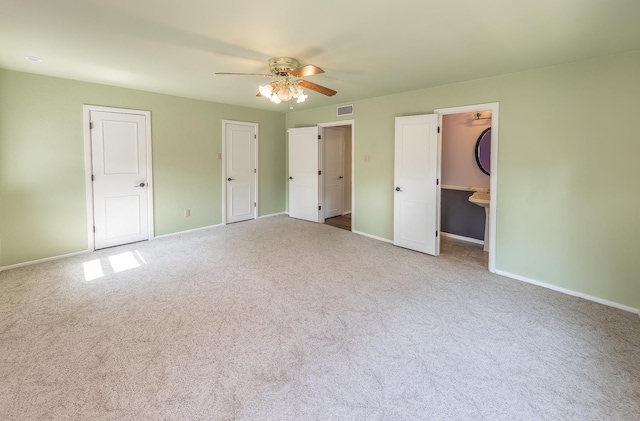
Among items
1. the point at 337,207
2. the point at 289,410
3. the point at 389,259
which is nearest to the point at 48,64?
the point at 289,410

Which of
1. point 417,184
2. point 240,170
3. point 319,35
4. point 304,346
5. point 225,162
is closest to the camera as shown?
point 304,346

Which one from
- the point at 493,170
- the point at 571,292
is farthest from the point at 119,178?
the point at 571,292

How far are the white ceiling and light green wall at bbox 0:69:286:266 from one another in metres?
0.42

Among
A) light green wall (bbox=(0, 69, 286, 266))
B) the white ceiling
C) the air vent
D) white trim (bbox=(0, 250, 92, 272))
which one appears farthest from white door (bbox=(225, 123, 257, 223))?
white trim (bbox=(0, 250, 92, 272))

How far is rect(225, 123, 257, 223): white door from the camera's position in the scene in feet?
20.0

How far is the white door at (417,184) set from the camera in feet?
14.4

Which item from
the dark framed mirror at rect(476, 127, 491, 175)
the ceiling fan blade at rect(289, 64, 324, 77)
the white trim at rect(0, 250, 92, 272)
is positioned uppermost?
the ceiling fan blade at rect(289, 64, 324, 77)

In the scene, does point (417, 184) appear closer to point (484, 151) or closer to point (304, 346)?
point (484, 151)

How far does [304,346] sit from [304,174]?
4.70 m

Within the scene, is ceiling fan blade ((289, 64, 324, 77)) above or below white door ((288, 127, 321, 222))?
above

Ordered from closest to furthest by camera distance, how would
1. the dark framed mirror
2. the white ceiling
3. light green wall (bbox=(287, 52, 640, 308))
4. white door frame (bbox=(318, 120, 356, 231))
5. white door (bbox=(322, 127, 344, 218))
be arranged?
the white ceiling
light green wall (bbox=(287, 52, 640, 308))
the dark framed mirror
white door frame (bbox=(318, 120, 356, 231))
white door (bbox=(322, 127, 344, 218))

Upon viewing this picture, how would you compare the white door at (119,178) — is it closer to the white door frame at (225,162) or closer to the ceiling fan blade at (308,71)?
the white door frame at (225,162)

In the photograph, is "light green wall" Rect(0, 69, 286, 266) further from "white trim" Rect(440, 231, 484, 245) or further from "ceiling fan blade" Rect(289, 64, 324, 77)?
"white trim" Rect(440, 231, 484, 245)

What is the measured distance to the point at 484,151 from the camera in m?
5.02
